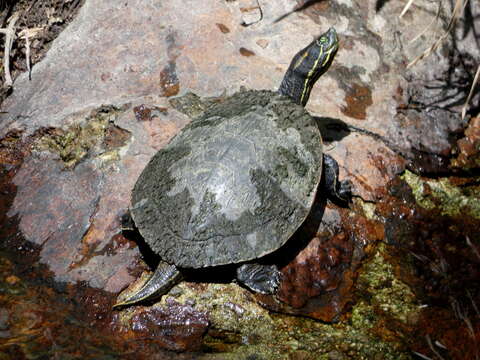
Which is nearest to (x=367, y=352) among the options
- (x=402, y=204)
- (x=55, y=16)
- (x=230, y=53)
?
(x=402, y=204)

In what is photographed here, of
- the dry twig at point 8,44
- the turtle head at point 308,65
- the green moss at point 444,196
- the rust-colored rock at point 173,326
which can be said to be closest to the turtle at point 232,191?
the rust-colored rock at point 173,326

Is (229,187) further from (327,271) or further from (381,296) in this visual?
(381,296)

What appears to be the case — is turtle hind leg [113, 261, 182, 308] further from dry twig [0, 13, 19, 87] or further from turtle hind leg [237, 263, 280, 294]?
dry twig [0, 13, 19, 87]

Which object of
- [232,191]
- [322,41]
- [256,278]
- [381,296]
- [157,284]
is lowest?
[381,296]

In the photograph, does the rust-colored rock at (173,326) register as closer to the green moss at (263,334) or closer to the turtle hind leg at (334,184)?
the green moss at (263,334)

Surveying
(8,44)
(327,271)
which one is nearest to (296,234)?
(327,271)

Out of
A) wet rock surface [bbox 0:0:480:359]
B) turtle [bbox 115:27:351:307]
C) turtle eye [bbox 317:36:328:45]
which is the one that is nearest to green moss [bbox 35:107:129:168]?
wet rock surface [bbox 0:0:480:359]
